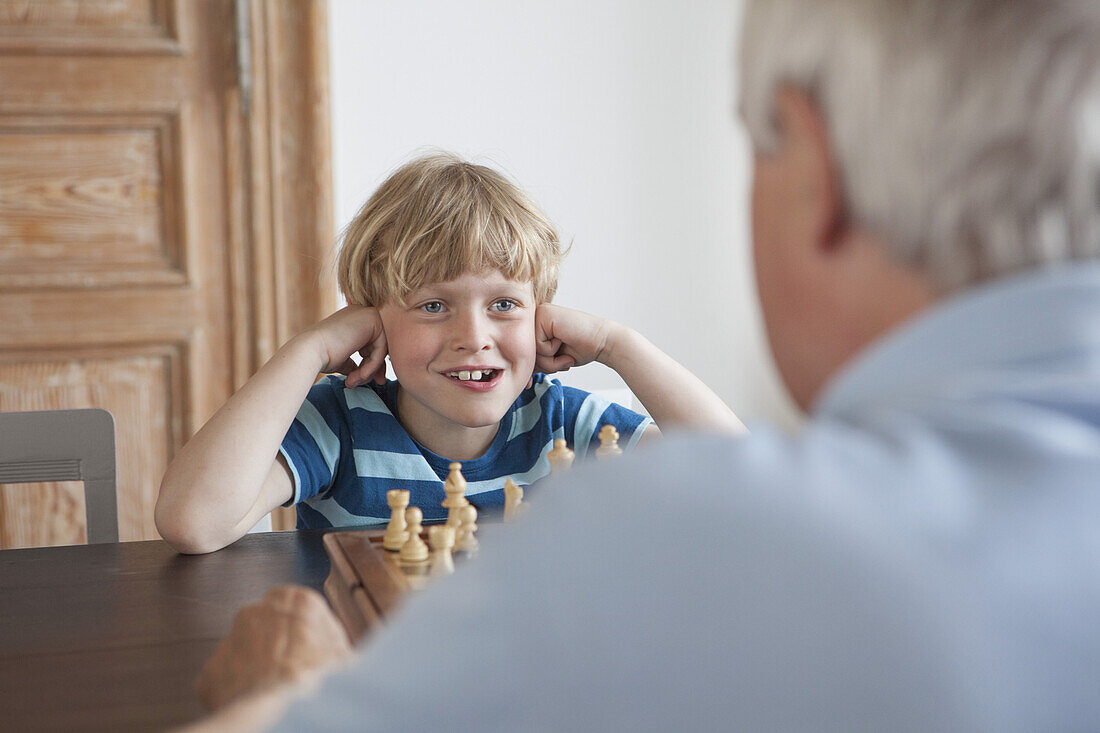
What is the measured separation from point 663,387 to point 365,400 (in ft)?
1.53

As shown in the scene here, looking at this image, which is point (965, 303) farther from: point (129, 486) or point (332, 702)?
point (129, 486)

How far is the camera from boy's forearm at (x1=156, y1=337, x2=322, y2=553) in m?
1.22

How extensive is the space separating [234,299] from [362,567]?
172cm

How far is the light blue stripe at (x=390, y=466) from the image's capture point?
4.87ft

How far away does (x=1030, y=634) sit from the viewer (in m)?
0.35

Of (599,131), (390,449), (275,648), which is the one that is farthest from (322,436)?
(599,131)

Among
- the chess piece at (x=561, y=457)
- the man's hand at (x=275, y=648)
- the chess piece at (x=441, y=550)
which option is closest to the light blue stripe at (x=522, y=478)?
the chess piece at (x=561, y=457)

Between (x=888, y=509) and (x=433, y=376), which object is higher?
(x=888, y=509)

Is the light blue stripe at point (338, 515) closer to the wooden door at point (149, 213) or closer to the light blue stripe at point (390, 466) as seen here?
the light blue stripe at point (390, 466)

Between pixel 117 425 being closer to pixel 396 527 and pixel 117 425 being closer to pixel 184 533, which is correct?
pixel 184 533

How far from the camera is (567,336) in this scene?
1.58 metres

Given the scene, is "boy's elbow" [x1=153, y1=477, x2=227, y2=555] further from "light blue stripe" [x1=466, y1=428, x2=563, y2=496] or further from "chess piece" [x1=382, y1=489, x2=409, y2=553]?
"light blue stripe" [x1=466, y1=428, x2=563, y2=496]

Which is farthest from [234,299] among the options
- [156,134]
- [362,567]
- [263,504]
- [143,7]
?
[362,567]

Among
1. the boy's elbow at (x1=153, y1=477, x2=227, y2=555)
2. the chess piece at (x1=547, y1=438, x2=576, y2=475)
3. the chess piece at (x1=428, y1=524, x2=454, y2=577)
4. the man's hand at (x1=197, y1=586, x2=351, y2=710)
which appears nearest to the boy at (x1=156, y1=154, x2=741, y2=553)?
the boy's elbow at (x1=153, y1=477, x2=227, y2=555)
